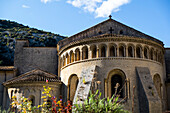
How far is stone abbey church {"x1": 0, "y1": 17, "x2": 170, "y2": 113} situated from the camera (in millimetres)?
17870

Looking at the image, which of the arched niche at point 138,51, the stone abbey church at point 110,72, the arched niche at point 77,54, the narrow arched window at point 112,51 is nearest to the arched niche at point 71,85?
the stone abbey church at point 110,72

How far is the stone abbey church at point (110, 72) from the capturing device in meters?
17.9

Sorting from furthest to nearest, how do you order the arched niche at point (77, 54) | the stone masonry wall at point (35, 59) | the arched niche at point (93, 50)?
the stone masonry wall at point (35, 59) < the arched niche at point (77, 54) < the arched niche at point (93, 50)

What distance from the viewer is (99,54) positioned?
1956 centimetres

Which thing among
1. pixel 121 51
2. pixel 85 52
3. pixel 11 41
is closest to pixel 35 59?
pixel 85 52

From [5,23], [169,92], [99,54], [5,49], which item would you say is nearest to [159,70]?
[169,92]

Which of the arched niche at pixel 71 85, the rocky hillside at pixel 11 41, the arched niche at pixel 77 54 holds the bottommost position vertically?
the arched niche at pixel 71 85

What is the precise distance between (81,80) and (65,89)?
162 inches

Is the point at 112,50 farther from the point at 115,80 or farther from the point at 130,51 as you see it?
the point at 115,80

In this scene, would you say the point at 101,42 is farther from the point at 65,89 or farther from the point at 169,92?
the point at 169,92

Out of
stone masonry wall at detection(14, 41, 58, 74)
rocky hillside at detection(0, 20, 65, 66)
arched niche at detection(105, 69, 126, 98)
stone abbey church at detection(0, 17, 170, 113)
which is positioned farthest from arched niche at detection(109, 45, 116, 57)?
rocky hillside at detection(0, 20, 65, 66)

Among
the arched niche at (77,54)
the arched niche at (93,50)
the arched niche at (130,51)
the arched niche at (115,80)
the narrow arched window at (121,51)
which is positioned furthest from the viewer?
the arched niche at (77,54)

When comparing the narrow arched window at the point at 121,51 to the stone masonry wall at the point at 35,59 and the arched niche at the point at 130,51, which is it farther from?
the stone masonry wall at the point at 35,59

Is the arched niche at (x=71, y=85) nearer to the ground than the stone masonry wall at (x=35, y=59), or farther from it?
nearer to the ground
